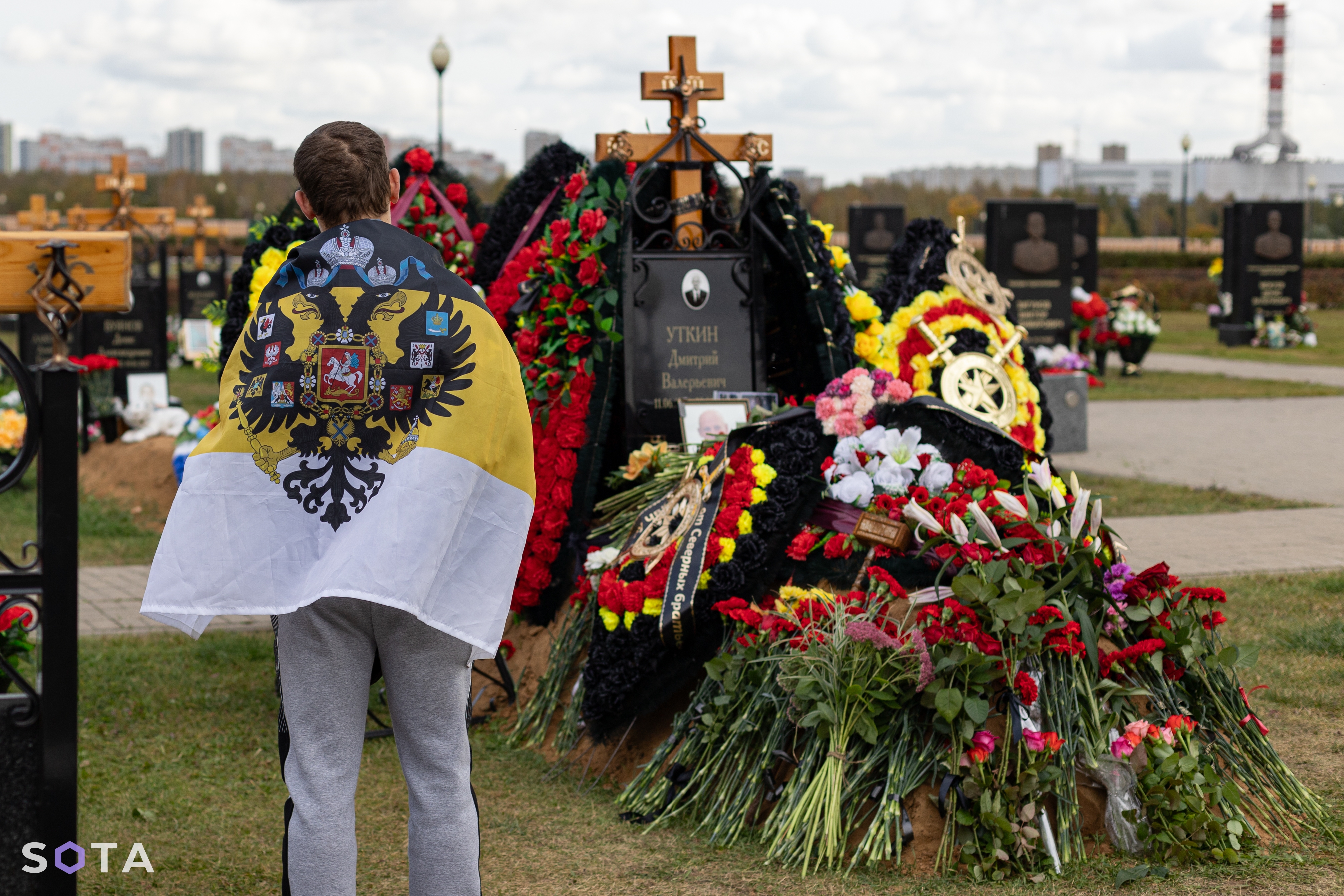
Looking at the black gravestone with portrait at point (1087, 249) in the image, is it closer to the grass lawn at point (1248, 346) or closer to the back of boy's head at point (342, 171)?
the grass lawn at point (1248, 346)

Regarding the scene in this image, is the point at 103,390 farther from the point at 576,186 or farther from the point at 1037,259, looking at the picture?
the point at 1037,259

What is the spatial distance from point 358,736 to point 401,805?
5.78 ft

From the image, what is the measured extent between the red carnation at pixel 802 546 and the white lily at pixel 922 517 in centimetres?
38

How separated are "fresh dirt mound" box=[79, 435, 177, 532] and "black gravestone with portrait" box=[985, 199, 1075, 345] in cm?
879

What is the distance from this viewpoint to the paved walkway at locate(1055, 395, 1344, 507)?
422 inches

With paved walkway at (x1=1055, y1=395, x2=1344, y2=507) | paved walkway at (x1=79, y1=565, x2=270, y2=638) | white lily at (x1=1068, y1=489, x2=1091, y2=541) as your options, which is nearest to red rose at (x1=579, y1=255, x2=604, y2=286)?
white lily at (x1=1068, y1=489, x2=1091, y2=541)

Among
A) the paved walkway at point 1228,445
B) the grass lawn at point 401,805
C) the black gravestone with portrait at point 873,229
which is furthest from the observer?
the black gravestone with portrait at point 873,229

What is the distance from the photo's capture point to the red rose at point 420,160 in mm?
6109

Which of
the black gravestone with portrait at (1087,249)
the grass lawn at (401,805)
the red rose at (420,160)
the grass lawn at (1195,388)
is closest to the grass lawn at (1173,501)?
the grass lawn at (401,805)

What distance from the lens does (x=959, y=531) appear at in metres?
3.90

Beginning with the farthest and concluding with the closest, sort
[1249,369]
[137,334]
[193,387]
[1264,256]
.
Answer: [1264,256] < [1249,369] < [193,387] < [137,334]

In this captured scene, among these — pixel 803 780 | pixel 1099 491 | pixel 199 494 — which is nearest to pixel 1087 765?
pixel 803 780

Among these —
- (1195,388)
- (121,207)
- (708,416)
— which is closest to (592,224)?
(708,416)

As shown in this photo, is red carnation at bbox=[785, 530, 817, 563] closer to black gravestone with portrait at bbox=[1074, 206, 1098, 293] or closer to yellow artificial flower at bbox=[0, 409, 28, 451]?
yellow artificial flower at bbox=[0, 409, 28, 451]
